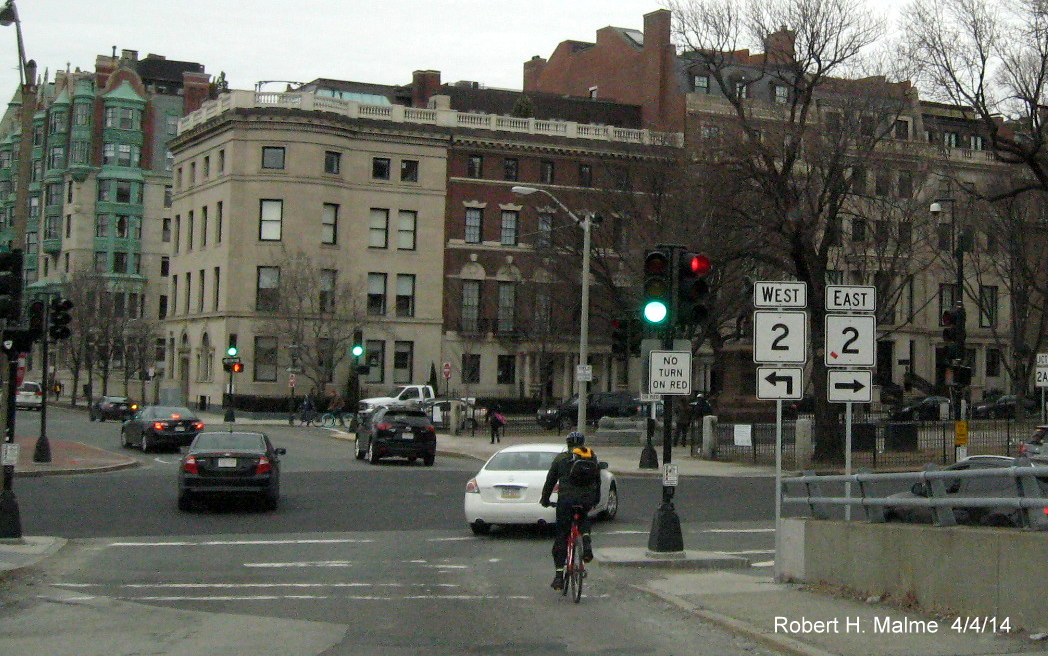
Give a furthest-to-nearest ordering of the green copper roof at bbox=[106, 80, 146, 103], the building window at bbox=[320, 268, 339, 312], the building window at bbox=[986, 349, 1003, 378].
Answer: the green copper roof at bbox=[106, 80, 146, 103] < the building window at bbox=[986, 349, 1003, 378] < the building window at bbox=[320, 268, 339, 312]

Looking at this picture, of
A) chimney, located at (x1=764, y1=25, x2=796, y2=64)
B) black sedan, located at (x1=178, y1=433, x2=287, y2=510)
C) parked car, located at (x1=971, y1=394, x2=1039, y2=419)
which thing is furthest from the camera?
parked car, located at (x1=971, y1=394, x2=1039, y2=419)

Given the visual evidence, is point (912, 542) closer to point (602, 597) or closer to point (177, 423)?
point (602, 597)

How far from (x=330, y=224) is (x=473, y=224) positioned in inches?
347

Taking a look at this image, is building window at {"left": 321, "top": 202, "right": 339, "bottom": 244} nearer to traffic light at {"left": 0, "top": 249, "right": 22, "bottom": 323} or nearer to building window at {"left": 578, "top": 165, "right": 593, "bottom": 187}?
building window at {"left": 578, "top": 165, "right": 593, "bottom": 187}

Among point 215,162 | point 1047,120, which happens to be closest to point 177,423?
point 1047,120

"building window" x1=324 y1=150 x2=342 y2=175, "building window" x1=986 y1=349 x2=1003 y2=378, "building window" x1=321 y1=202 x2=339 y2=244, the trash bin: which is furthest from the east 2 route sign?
"building window" x1=986 y1=349 x2=1003 y2=378

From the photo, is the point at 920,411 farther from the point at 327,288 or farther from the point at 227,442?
the point at 227,442

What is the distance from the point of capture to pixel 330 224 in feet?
248

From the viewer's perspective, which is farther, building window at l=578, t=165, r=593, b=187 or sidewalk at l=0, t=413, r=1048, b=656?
building window at l=578, t=165, r=593, b=187

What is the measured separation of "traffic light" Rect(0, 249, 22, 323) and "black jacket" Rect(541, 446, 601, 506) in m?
8.40

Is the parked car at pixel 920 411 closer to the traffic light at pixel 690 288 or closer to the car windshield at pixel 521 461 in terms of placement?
the car windshield at pixel 521 461

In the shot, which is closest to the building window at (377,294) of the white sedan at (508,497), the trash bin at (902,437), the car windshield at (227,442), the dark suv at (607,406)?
the dark suv at (607,406)

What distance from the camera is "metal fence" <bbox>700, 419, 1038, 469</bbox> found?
4025 cm

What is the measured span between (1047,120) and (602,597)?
23.6 m
